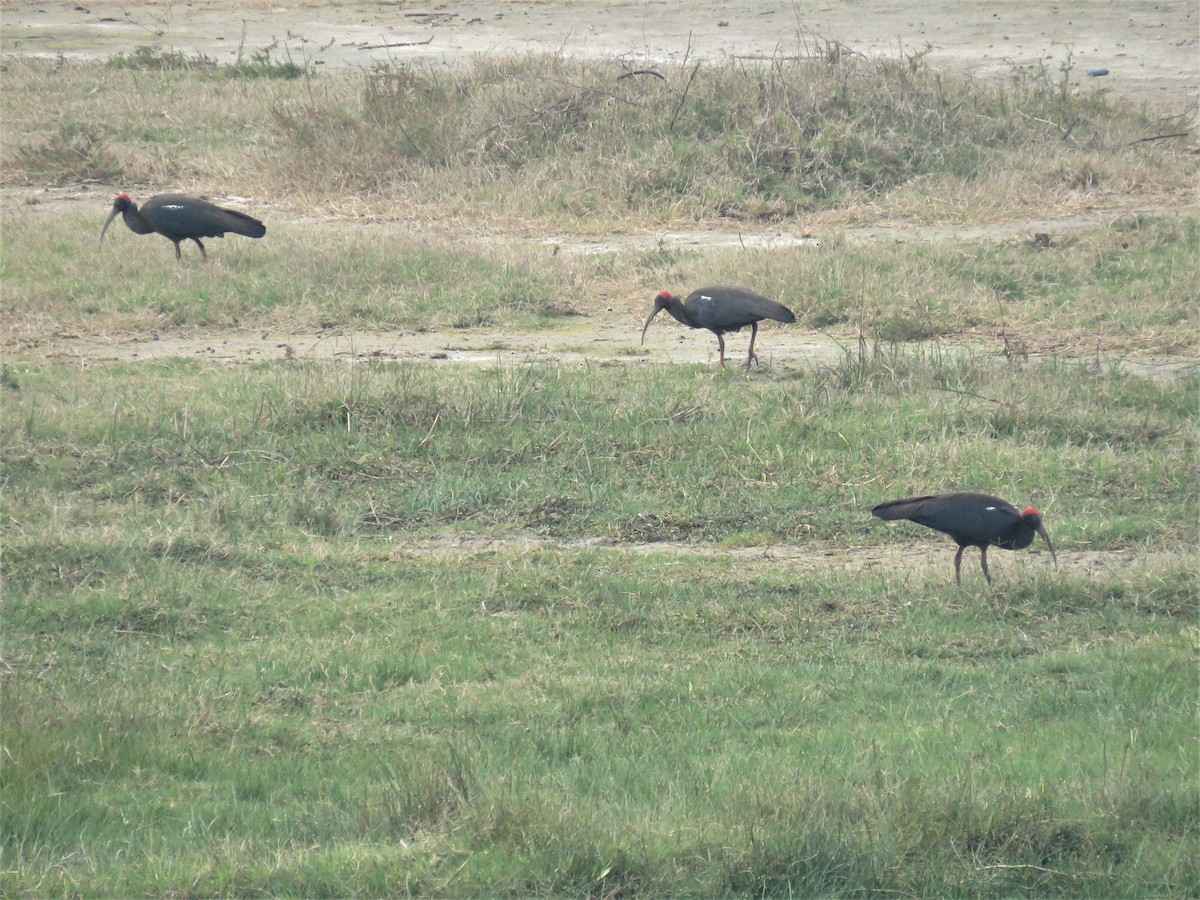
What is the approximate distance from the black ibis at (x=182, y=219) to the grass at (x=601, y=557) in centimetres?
30

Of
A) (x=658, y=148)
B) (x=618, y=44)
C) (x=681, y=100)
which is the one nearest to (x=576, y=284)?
(x=658, y=148)

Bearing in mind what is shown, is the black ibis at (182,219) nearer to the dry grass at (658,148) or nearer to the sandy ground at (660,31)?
the dry grass at (658,148)

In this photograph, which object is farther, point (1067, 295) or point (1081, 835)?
point (1067, 295)

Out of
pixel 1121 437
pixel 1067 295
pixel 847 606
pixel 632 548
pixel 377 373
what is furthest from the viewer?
pixel 1067 295

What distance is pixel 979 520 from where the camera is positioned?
6.70 metres

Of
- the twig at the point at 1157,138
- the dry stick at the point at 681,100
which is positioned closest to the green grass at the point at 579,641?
the dry stick at the point at 681,100

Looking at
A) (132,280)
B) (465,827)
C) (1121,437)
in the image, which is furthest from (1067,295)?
(465,827)

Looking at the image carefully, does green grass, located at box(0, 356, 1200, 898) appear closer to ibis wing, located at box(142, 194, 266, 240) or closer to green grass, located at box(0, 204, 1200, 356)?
green grass, located at box(0, 204, 1200, 356)

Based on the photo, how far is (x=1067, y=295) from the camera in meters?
12.0

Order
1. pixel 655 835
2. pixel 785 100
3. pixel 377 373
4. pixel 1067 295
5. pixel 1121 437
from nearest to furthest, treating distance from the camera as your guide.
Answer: pixel 655 835 → pixel 1121 437 → pixel 377 373 → pixel 1067 295 → pixel 785 100

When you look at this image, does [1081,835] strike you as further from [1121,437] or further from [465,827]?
[1121,437]

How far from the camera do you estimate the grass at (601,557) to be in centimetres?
449

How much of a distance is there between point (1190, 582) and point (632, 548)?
285 cm

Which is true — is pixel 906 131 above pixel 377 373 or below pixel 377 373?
above
